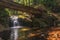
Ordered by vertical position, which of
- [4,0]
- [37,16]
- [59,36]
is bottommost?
[59,36]

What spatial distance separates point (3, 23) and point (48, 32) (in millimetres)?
2854

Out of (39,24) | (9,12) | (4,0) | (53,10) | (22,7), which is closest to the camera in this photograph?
(4,0)

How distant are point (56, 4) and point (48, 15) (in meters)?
2.25

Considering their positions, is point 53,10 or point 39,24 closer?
point 39,24

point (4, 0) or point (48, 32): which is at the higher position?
point (4, 0)

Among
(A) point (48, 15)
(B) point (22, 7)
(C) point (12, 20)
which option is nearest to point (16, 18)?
(C) point (12, 20)

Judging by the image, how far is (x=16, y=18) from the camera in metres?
10.7

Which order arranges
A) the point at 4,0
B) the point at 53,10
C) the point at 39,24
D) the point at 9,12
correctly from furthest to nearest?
1. the point at 53,10
2. the point at 9,12
3. the point at 39,24
4. the point at 4,0

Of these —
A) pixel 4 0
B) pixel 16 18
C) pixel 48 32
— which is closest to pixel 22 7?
pixel 4 0

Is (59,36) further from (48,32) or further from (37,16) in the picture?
(37,16)

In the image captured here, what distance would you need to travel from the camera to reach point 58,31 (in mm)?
7754

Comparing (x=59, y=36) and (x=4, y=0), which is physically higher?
(x=4, y=0)

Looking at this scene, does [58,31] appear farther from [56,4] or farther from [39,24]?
[56,4]

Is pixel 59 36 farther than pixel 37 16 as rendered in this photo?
No
